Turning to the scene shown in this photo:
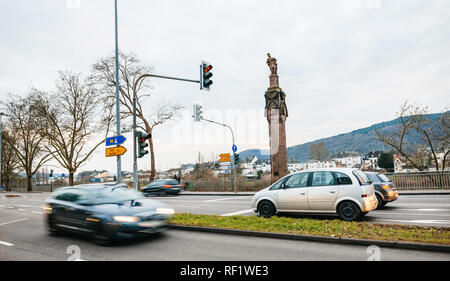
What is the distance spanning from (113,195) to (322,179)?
5892mm

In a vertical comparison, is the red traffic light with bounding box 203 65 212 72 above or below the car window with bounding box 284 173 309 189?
above

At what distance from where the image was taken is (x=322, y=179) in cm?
878

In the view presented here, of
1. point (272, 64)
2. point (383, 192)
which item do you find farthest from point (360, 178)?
point (272, 64)

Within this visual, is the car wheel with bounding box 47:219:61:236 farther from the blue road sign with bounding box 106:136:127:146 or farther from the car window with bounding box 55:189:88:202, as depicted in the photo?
the blue road sign with bounding box 106:136:127:146

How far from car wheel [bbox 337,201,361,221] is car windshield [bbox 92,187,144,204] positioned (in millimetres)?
5688

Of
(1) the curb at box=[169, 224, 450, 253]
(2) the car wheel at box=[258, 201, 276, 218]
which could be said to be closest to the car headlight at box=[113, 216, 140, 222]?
(1) the curb at box=[169, 224, 450, 253]

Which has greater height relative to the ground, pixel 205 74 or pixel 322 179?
pixel 205 74

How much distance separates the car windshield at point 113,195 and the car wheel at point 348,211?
5688 mm

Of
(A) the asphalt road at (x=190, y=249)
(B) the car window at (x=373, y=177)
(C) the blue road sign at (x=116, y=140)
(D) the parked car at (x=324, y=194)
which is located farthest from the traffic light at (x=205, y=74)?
(B) the car window at (x=373, y=177)

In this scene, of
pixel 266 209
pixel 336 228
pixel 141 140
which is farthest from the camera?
pixel 141 140

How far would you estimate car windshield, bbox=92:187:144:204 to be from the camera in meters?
7.14

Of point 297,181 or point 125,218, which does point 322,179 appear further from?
point 125,218
